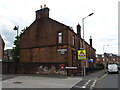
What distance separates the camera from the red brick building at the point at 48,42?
27078 millimetres

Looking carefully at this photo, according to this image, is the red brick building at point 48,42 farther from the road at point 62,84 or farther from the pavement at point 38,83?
the road at point 62,84

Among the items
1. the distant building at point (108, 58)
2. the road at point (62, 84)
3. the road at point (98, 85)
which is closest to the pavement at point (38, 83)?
the road at point (62, 84)

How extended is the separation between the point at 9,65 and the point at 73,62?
10415mm

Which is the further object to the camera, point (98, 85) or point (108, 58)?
point (108, 58)

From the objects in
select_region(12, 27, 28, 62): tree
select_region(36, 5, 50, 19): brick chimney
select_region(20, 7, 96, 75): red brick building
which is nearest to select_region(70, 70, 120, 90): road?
select_region(20, 7, 96, 75): red brick building

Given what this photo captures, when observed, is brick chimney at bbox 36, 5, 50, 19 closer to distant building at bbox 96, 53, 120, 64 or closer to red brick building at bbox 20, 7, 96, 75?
red brick building at bbox 20, 7, 96, 75

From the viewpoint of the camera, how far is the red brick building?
27078 millimetres

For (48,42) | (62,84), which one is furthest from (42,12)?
(62,84)

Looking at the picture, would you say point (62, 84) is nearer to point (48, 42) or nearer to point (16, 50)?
point (48, 42)

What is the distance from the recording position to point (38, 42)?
3008 cm

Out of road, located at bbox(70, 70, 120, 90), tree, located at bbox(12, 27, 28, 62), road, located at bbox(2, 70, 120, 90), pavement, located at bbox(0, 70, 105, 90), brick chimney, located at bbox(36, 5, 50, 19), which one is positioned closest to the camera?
road, located at bbox(70, 70, 120, 90)

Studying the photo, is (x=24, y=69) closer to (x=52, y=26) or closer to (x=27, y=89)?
(x=52, y=26)

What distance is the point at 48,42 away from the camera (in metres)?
28.9

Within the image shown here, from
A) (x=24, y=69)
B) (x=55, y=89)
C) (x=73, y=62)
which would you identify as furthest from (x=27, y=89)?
(x=73, y=62)
